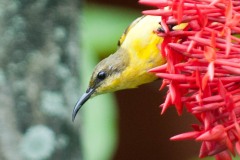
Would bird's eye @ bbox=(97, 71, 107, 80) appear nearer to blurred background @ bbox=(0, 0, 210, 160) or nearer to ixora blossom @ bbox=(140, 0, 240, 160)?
blurred background @ bbox=(0, 0, 210, 160)

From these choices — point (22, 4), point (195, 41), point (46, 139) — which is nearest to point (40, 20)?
point (22, 4)

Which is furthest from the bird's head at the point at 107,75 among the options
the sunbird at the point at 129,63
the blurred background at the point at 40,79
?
the blurred background at the point at 40,79

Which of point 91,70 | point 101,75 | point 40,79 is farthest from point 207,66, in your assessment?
point 91,70

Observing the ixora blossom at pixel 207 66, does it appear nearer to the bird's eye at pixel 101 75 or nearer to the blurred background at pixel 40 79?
the blurred background at pixel 40 79

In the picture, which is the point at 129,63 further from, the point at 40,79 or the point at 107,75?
the point at 40,79

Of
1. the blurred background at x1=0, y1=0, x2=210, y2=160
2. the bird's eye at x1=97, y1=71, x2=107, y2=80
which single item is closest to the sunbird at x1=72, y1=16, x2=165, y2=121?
the bird's eye at x1=97, y1=71, x2=107, y2=80
